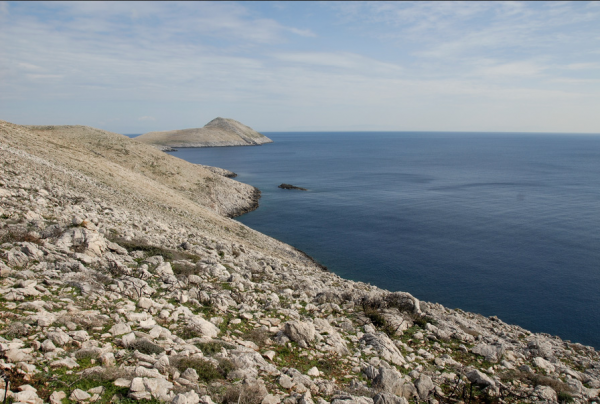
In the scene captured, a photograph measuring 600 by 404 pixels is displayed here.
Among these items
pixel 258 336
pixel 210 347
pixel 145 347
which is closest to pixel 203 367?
pixel 210 347

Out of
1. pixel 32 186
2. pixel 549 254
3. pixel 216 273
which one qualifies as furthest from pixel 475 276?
pixel 32 186

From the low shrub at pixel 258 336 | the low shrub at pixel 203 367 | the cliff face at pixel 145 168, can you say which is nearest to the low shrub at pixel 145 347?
the low shrub at pixel 203 367

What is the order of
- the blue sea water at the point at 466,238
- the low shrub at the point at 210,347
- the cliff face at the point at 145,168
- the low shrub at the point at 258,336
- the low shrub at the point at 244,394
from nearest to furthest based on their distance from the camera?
1. the low shrub at the point at 244,394
2. the low shrub at the point at 210,347
3. the low shrub at the point at 258,336
4. the blue sea water at the point at 466,238
5. the cliff face at the point at 145,168

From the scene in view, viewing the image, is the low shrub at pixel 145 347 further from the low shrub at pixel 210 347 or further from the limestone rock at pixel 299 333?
the limestone rock at pixel 299 333

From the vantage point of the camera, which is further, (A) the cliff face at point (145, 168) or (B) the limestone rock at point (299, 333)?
(A) the cliff face at point (145, 168)

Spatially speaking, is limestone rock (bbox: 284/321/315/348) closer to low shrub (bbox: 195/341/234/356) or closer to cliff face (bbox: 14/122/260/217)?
low shrub (bbox: 195/341/234/356)

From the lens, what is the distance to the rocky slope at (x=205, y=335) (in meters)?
8.00

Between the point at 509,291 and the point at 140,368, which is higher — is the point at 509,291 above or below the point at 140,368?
below

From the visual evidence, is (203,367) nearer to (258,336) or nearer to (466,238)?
(258,336)

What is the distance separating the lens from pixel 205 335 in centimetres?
1096

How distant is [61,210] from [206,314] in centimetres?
1239

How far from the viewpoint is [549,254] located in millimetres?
42375

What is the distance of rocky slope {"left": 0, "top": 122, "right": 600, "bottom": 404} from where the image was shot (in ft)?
26.2

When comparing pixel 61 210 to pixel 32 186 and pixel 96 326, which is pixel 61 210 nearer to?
pixel 32 186
